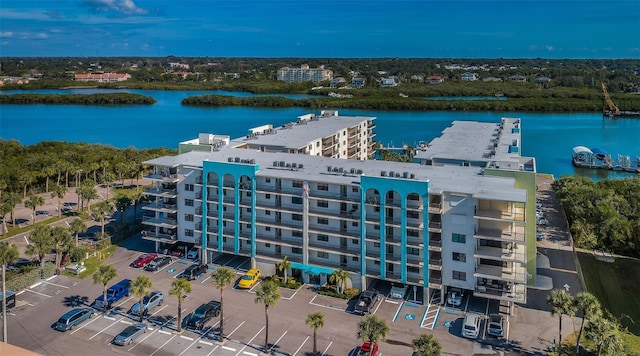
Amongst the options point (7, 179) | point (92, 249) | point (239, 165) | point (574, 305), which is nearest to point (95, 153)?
point (7, 179)

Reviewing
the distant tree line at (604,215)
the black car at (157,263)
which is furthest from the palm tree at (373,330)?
the distant tree line at (604,215)

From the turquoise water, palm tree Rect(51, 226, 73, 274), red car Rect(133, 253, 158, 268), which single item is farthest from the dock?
palm tree Rect(51, 226, 73, 274)

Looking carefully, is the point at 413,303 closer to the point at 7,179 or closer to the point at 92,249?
the point at 92,249

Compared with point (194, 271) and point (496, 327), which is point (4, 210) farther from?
point (496, 327)

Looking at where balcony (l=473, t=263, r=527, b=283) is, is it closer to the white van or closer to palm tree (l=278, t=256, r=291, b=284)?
the white van

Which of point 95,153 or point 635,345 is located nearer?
point 635,345

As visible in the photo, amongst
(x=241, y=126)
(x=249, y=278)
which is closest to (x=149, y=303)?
(x=249, y=278)
